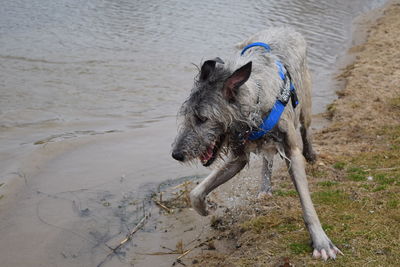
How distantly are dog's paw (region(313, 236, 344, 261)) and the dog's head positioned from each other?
4.94ft

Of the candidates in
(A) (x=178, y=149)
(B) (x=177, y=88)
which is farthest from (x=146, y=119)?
(A) (x=178, y=149)

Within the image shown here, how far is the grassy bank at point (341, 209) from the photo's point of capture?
15.7 feet

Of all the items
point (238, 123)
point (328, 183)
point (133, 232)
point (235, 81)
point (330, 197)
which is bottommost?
point (133, 232)

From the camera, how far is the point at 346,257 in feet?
15.2

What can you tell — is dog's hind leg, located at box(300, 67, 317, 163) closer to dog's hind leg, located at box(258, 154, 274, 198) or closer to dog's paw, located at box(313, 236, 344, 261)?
dog's hind leg, located at box(258, 154, 274, 198)

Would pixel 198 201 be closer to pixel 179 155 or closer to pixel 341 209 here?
pixel 179 155

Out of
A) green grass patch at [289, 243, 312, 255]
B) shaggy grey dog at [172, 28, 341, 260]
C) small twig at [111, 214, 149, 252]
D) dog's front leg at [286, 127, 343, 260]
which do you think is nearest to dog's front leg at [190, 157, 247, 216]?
shaggy grey dog at [172, 28, 341, 260]

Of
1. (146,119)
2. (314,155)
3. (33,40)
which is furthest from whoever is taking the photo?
(33,40)

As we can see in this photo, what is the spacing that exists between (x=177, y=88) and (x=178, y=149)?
808 cm

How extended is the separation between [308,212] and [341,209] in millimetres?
980

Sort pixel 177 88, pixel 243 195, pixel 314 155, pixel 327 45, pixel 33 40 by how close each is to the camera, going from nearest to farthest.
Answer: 1. pixel 243 195
2. pixel 314 155
3. pixel 177 88
4. pixel 33 40
5. pixel 327 45

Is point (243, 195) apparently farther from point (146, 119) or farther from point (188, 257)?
point (146, 119)

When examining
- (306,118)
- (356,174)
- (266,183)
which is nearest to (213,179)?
(266,183)

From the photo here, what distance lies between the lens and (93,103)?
10.9 meters
